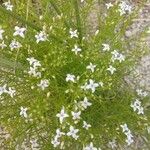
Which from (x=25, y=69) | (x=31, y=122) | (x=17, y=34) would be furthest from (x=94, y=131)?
(x=17, y=34)

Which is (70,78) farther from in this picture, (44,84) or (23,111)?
(23,111)

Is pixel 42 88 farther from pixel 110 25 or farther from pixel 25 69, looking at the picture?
pixel 110 25

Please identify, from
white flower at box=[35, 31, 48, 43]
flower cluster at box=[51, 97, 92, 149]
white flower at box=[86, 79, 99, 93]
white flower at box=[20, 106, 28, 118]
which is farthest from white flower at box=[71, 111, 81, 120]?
white flower at box=[35, 31, 48, 43]

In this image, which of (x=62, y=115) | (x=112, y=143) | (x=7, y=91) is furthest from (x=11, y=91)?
(x=112, y=143)

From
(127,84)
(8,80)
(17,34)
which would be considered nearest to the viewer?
(17,34)

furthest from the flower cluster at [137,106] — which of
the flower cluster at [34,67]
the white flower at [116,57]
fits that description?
the flower cluster at [34,67]

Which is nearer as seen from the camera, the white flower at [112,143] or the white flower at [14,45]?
the white flower at [14,45]

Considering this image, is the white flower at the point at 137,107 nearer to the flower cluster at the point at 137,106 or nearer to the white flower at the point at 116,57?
the flower cluster at the point at 137,106

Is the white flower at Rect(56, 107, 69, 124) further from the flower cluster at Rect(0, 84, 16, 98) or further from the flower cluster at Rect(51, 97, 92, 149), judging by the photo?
the flower cluster at Rect(0, 84, 16, 98)
